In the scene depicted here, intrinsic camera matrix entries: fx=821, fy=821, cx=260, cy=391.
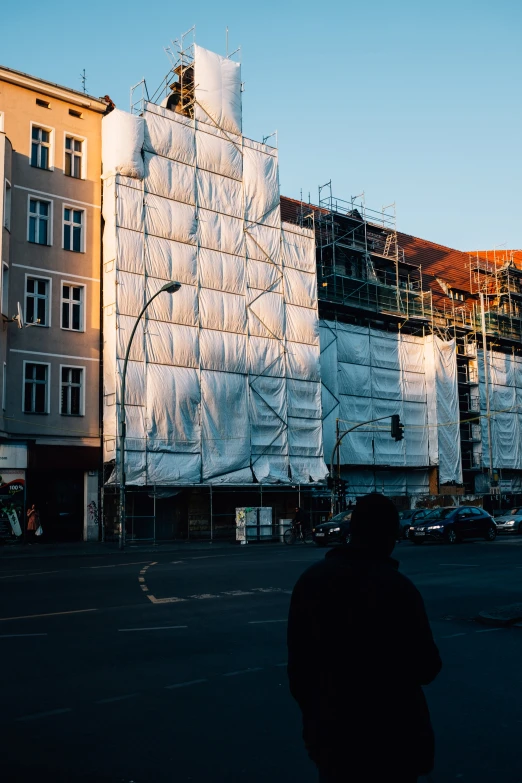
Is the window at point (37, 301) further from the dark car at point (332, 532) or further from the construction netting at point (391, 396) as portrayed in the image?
the construction netting at point (391, 396)

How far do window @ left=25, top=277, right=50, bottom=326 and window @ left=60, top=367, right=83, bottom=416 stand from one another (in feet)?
8.05

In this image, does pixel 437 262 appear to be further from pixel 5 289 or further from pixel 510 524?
pixel 5 289

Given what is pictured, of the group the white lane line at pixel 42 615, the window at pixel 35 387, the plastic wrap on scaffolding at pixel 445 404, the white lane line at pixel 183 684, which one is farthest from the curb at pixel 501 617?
the plastic wrap on scaffolding at pixel 445 404

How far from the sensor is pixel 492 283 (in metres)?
65.7

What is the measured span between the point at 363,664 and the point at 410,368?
52106 mm

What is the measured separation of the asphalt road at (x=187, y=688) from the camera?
5180 mm

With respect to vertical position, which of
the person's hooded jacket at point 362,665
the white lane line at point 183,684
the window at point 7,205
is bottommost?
the white lane line at point 183,684

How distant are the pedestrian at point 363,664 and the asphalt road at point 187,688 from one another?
0.11m

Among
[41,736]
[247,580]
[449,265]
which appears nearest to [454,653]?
[41,736]

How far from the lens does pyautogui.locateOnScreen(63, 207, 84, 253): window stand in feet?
125

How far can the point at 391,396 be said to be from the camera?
172 ft

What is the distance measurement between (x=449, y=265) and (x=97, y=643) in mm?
59469

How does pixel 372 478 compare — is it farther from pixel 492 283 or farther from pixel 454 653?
pixel 454 653

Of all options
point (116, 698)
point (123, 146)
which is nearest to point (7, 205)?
point (123, 146)
